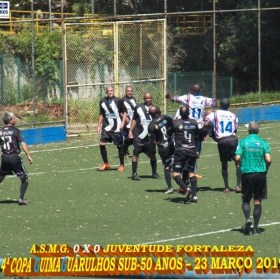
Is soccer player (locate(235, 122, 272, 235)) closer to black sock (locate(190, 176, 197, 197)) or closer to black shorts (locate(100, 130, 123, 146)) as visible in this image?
black sock (locate(190, 176, 197, 197))

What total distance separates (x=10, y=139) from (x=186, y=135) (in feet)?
10.6

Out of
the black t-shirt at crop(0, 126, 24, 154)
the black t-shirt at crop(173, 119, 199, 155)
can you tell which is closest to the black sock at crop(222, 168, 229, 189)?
the black t-shirt at crop(173, 119, 199, 155)

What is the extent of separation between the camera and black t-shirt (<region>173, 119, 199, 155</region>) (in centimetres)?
1557

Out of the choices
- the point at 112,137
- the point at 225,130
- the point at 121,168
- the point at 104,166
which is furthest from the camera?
the point at 112,137

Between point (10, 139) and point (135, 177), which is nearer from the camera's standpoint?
point (10, 139)

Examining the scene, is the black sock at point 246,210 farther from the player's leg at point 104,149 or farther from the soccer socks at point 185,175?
the player's leg at point 104,149

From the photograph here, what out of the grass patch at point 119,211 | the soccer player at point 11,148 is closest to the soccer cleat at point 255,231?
the grass patch at point 119,211

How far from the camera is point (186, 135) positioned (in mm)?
15594

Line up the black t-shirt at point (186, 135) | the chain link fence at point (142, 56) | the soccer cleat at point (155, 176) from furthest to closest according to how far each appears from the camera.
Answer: the chain link fence at point (142, 56), the soccer cleat at point (155, 176), the black t-shirt at point (186, 135)

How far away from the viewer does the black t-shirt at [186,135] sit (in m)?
15.6

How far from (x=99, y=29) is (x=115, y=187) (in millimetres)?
10450

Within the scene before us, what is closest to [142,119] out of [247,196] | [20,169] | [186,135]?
[186,135]

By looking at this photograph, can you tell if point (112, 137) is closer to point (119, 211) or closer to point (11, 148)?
point (11, 148)

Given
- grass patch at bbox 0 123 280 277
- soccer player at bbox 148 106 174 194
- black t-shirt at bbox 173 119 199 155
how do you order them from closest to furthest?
grass patch at bbox 0 123 280 277, black t-shirt at bbox 173 119 199 155, soccer player at bbox 148 106 174 194
